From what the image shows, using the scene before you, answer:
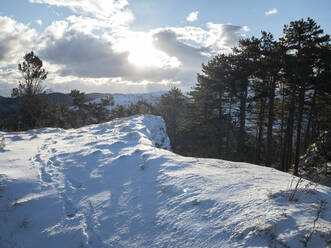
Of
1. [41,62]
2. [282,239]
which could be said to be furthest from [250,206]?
[41,62]

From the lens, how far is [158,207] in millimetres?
3508

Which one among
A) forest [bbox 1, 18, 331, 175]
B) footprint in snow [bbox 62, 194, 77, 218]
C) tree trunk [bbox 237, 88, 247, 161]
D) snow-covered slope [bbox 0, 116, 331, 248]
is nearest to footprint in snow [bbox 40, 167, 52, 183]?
snow-covered slope [bbox 0, 116, 331, 248]

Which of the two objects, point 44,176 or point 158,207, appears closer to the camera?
point 158,207

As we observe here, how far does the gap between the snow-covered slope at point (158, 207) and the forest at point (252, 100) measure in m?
12.3

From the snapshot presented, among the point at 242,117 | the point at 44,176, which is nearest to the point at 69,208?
the point at 44,176

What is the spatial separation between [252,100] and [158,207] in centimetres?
1678

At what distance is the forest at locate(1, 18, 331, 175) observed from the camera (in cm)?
1356

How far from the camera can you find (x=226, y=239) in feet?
7.99

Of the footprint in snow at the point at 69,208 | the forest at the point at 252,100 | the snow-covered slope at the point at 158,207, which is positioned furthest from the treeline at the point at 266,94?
the footprint in snow at the point at 69,208

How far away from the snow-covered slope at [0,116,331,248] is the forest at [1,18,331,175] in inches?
485

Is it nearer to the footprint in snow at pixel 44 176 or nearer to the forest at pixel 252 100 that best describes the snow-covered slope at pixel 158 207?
the footprint in snow at pixel 44 176

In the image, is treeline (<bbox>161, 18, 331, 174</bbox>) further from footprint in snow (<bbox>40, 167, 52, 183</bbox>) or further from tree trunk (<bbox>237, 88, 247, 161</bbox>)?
footprint in snow (<bbox>40, 167, 52, 183</bbox>)

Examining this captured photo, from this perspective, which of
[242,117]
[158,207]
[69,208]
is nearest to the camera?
[158,207]

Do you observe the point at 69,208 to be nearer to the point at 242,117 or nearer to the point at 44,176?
the point at 44,176
